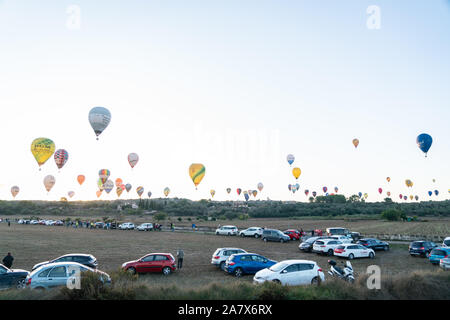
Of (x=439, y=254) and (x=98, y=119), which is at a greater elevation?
(x=98, y=119)

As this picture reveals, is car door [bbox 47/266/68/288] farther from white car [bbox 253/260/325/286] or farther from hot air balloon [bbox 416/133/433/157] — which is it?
hot air balloon [bbox 416/133/433/157]

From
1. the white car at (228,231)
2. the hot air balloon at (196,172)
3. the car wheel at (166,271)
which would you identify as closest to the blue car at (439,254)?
the car wheel at (166,271)

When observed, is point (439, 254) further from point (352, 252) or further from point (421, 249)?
point (352, 252)

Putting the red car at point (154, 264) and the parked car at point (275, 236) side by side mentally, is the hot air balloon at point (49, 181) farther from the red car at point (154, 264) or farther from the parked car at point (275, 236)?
the red car at point (154, 264)

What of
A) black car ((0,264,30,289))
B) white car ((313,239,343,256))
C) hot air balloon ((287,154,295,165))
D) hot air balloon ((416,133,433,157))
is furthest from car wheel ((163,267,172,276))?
hot air balloon ((287,154,295,165))

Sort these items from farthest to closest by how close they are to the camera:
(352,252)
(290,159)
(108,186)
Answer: (108,186)
(290,159)
(352,252)

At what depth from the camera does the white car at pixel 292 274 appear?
12663 mm

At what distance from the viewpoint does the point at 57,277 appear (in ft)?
38.6

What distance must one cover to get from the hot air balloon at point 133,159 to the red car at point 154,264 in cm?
3896

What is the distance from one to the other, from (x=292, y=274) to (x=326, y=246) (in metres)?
12.6

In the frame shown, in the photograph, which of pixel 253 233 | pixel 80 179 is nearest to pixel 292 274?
pixel 253 233
